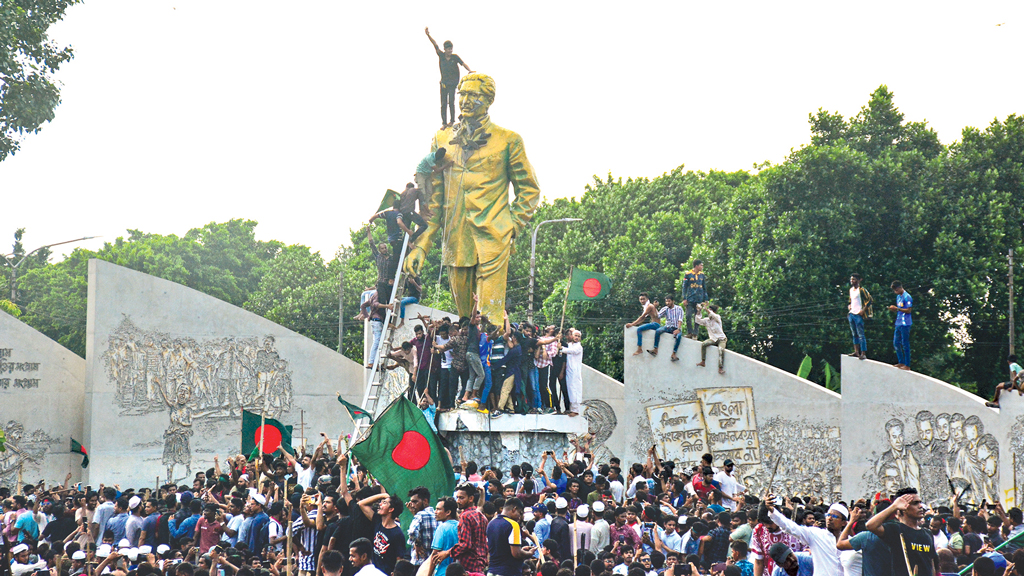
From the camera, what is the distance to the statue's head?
66.9 ft

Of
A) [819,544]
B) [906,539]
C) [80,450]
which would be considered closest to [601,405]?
[80,450]

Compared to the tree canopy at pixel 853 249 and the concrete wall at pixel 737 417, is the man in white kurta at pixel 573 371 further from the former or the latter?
the tree canopy at pixel 853 249

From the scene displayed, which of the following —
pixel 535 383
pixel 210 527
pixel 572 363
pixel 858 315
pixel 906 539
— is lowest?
pixel 210 527

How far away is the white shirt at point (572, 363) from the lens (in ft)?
68.7

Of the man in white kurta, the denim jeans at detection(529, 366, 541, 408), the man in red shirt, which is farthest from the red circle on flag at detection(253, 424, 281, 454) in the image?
the man in red shirt

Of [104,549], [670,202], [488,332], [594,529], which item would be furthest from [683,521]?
[670,202]

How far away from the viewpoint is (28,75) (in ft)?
82.3

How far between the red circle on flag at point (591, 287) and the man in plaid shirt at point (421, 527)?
14.8m

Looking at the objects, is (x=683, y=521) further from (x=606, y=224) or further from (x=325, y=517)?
(x=606, y=224)

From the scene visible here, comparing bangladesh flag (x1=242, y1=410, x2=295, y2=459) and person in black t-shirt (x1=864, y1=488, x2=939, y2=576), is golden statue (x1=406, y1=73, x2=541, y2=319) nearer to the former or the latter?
bangladesh flag (x1=242, y1=410, x2=295, y2=459)

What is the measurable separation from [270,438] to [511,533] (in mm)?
9956

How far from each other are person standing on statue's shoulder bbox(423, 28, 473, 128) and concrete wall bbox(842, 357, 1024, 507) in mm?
9539

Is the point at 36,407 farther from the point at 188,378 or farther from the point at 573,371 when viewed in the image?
the point at 573,371

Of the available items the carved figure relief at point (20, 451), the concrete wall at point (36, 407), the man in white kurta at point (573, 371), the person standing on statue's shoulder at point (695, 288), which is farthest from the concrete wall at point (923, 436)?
the carved figure relief at point (20, 451)
